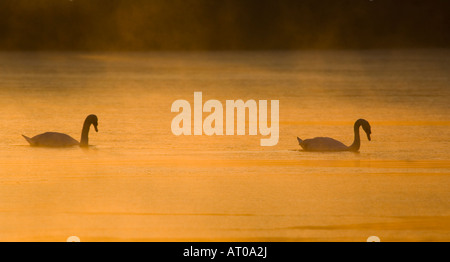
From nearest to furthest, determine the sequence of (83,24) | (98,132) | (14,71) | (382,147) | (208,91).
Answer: (382,147), (98,132), (208,91), (14,71), (83,24)

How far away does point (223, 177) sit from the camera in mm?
10453

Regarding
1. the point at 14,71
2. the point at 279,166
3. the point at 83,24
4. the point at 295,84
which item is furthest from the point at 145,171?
the point at 83,24

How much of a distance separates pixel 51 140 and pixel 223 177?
9.18 ft

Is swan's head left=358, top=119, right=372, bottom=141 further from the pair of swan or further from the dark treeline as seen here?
the dark treeline

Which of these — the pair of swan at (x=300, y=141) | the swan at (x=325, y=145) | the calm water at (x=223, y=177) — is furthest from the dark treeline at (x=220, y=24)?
the swan at (x=325, y=145)

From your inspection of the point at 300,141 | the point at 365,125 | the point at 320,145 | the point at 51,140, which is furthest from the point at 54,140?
the point at 365,125

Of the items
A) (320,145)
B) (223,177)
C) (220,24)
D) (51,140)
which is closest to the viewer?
(223,177)

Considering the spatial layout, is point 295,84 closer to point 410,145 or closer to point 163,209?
point 410,145

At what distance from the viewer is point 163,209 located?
8.91m

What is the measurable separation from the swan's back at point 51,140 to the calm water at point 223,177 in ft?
0.49

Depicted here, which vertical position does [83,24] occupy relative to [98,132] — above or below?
above

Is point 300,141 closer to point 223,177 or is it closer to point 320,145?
point 320,145

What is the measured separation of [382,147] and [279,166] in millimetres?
1914
